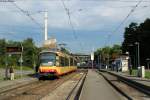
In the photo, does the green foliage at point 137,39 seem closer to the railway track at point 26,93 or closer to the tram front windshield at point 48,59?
the tram front windshield at point 48,59

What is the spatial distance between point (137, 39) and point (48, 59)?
3562 inches

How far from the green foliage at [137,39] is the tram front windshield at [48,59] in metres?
80.5

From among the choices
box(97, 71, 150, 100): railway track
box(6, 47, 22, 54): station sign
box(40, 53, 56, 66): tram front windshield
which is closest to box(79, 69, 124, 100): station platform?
box(97, 71, 150, 100): railway track

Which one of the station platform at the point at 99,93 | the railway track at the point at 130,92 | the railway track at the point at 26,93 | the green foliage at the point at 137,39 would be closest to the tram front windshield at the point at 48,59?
the railway track at the point at 130,92

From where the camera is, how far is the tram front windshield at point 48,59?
50.4 metres

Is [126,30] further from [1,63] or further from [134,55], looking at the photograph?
[1,63]

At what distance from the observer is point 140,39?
134500 millimetres

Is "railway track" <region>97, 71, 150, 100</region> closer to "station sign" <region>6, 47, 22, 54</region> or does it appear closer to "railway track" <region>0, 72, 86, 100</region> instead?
"railway track" <region>0, 72, 86, 100</region>

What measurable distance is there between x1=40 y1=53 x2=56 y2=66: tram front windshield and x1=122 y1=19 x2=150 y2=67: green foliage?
80.5m

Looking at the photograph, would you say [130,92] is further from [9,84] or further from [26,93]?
[9,84]

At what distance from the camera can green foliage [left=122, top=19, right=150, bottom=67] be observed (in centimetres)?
13112

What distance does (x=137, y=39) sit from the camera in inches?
5438

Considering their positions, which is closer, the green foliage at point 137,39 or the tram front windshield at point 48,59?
the tram front windshield at point 48,59

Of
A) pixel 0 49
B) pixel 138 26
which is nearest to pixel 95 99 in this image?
pixel 0 49
